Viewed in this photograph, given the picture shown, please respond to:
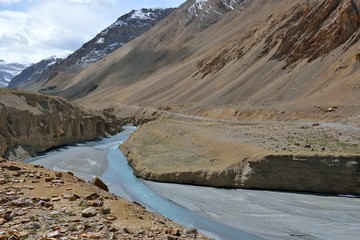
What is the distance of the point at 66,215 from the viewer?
11.8 meters

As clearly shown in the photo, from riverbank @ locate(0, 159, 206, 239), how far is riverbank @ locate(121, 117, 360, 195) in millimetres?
15734

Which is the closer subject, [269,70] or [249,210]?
[249,210]

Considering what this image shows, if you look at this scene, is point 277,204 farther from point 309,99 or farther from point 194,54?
point 194,54

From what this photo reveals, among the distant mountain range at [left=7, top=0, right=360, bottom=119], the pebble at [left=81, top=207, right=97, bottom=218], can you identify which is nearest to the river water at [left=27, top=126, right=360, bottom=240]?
the pebble at [left=81, top=207, right=97, bottom=218]

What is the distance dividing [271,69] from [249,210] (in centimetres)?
5608

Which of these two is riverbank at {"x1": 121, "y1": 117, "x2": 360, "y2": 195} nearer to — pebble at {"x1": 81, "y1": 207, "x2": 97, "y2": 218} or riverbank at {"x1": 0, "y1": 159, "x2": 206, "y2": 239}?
A: riverbank at {"x1": 0, "y1": 159, "x2": 206, "y2": 239}

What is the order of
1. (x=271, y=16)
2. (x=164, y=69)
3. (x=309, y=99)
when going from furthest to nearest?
(x=164, y=69) → (x=271, y=16) → (x=309, y=99)

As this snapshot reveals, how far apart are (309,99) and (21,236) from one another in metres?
52.8

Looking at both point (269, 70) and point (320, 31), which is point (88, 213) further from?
point (269, 70)

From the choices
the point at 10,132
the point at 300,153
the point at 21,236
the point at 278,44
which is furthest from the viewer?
the point at 278,44

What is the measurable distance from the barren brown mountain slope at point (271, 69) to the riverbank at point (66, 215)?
41.7 meters

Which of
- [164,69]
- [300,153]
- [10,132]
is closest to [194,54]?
[164,69]

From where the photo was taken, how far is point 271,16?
98875 mm

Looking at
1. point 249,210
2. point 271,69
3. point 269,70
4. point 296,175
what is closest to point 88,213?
point 249,210
